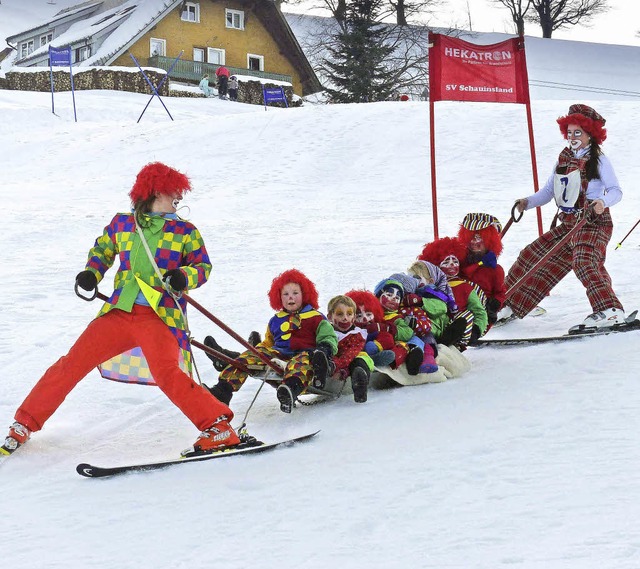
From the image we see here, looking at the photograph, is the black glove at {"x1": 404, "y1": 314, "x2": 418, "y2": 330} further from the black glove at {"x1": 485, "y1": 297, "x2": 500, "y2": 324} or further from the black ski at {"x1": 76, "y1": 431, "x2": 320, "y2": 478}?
the black ski at {"x1": 76, "y1": 431, "x2": 320, "y2": 478}

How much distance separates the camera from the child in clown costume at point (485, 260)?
623 centimetres

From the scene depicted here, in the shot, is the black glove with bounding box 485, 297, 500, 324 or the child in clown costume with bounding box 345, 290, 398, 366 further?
the black glove with bounding box 485, 297, 500, 324

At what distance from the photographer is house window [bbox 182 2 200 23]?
127 feet

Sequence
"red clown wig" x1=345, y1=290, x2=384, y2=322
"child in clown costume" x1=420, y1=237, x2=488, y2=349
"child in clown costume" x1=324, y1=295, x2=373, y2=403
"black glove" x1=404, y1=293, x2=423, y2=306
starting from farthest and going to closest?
"child in clown costume" x1=420, y1=237, x2=488, y2=349, "black glove" x1=404, y1=293, x2=423, y2=306, "red clown wig" x1=345, y1=290, x2=384, y2=322, "child in clown costume" x1=324, y1=295, x2=373, y2=403

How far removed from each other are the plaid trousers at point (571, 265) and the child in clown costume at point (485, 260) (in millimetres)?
576

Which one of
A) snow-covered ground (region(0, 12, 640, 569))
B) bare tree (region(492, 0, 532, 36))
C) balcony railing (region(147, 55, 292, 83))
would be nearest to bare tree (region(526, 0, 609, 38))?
bare tree (region(492, 0, 532, 36))

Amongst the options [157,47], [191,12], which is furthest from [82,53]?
[191,12]

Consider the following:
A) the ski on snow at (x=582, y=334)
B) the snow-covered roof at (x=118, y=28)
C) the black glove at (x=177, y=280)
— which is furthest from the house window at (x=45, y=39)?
the black glove at (x=177, y=280)

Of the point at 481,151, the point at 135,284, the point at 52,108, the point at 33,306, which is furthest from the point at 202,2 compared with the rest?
the point at 135,284

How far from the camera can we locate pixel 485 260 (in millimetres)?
6289

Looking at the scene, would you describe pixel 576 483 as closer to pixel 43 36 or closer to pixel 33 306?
pixel 33 306

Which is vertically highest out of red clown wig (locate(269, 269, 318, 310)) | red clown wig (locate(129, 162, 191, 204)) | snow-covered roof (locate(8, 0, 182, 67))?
snow-covered roof (locate(8, 0, 182, 67))

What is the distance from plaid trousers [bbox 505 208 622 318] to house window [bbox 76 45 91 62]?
3304cm

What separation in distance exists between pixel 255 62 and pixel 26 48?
11.8 metres
